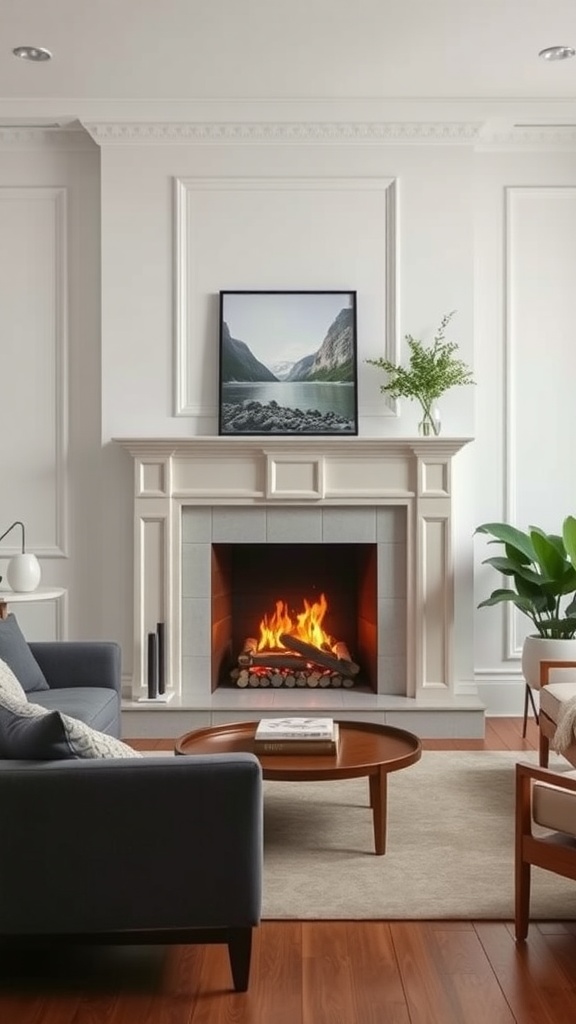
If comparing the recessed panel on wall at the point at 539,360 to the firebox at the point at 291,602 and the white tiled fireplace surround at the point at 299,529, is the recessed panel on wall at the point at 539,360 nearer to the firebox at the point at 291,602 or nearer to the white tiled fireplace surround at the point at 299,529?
the white tiled fireplace surround at the point at 299,529

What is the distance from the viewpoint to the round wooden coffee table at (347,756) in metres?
3.41

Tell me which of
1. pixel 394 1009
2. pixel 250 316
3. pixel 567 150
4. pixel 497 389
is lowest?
pixel 394 1009

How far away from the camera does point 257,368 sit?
550cm

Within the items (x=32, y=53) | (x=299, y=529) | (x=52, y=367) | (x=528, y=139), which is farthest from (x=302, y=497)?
(x=32, y=53)

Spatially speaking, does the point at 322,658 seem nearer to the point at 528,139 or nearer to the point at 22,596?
the point at 22,596

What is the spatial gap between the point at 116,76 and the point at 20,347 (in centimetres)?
149

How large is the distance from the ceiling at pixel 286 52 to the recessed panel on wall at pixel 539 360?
1.89 feet

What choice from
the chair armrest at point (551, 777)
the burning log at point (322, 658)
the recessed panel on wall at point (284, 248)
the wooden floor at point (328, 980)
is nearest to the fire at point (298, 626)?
the burning log at point (322, 658)

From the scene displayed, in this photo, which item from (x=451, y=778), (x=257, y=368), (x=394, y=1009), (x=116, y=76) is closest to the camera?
(x=394, y=1009)

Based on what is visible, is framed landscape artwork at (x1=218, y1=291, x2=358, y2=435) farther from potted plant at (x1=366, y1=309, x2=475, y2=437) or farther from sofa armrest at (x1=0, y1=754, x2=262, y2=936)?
sofa armrest at (x1=0, y1=754, x2=262, y2=936)

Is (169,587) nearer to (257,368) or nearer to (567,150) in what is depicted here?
(257,368)

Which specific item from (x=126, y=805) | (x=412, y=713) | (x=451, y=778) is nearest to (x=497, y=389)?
(x=412, y=713)

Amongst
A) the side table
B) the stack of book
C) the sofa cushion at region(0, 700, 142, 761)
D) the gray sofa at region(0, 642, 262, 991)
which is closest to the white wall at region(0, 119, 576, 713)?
the side table

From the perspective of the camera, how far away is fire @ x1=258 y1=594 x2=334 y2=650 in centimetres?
591
